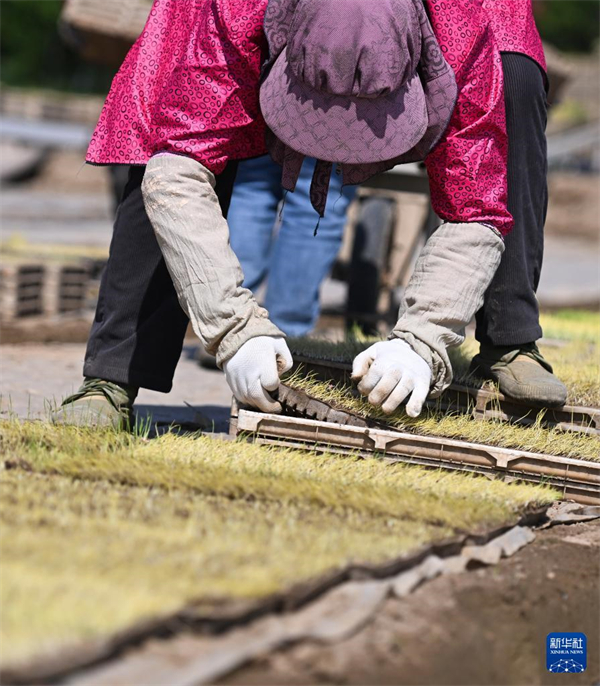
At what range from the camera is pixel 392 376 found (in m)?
2.13

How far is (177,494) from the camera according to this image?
1.87 metres

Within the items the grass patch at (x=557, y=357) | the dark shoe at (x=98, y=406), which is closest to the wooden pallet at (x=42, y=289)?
the grass patch at (x=557, y=357)

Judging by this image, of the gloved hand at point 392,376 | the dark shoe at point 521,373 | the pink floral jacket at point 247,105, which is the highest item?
the pink floral jacket at point 247,105

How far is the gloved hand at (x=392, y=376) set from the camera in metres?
2.14

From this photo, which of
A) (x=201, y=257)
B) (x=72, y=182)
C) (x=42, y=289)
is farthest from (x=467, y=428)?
(x=72, y=182)

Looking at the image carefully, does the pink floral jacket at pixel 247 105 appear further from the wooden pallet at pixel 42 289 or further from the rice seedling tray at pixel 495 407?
the wooden pallet at pixel 42 289

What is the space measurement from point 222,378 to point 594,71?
2561cm

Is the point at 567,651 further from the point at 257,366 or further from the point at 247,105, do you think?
the point at 247,105

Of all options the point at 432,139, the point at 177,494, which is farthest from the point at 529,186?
the point at 177,494

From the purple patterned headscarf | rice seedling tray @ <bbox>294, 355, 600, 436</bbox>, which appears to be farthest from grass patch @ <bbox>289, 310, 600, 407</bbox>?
the purple patterned headscarf

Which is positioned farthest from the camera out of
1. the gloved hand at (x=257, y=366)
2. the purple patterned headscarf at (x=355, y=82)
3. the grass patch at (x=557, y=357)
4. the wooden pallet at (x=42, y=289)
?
the wooden pallet at (x=42, y=289)

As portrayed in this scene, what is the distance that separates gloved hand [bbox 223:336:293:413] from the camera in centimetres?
217

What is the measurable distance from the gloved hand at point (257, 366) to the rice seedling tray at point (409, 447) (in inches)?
3.7

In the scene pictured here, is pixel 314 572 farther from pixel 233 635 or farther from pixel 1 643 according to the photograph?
pixel 1 643
